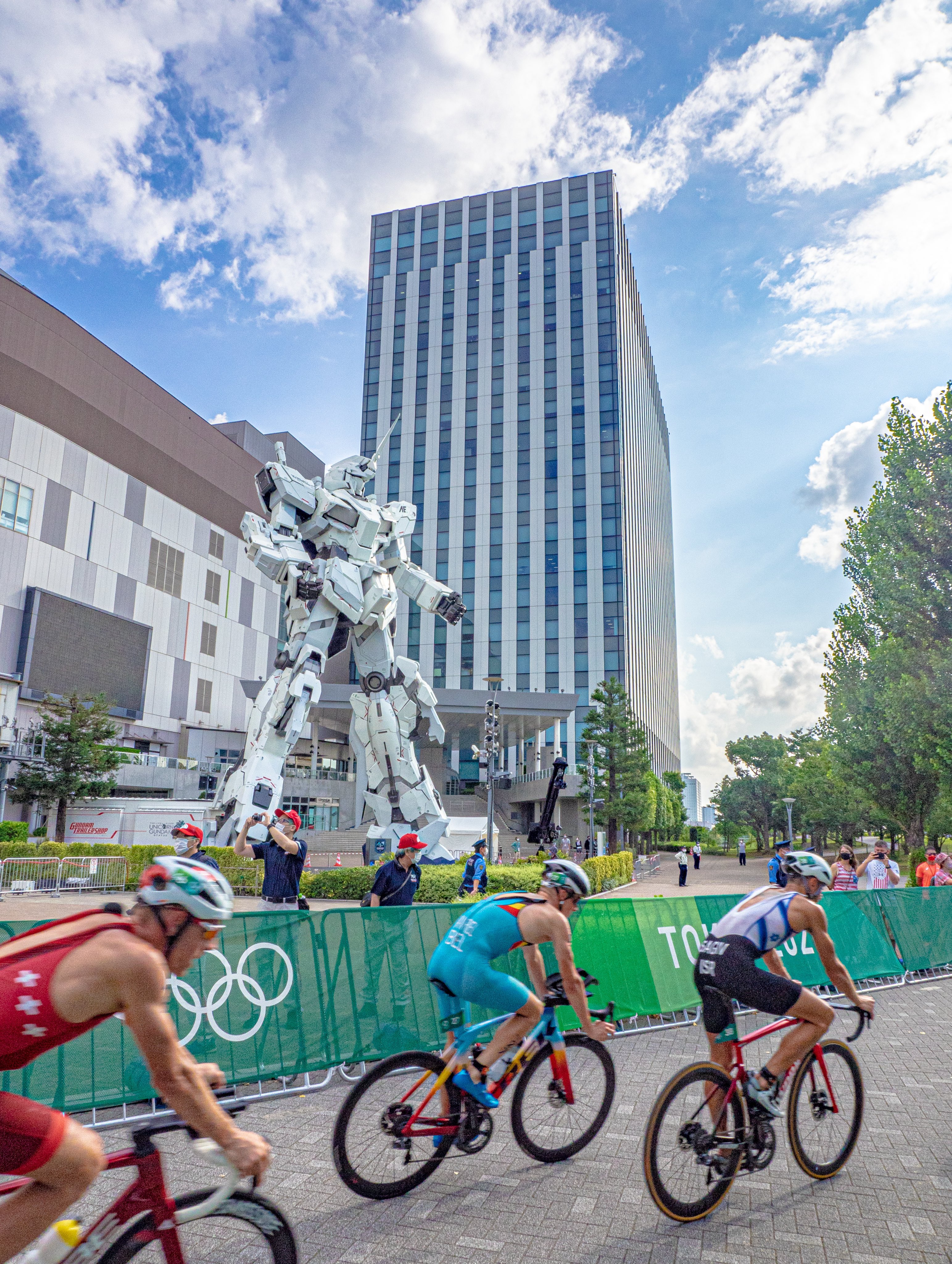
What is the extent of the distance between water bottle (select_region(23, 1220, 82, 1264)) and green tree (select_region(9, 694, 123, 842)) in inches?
1372

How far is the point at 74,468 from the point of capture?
4300cm

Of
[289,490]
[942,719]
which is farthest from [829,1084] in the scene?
[942,719]

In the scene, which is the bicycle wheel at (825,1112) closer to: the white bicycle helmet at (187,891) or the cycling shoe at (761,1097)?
the cycling shoe at (761,1097)

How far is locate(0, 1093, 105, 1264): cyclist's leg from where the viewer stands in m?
2.29

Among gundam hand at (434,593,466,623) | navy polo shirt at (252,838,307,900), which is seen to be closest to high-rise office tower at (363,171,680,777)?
gundam hand at (434,593,466,623)

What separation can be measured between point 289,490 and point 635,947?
507 inches

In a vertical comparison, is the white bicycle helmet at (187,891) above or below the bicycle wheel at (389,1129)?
above

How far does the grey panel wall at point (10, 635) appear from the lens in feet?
126

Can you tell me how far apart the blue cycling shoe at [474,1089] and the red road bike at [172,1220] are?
1.62 meters

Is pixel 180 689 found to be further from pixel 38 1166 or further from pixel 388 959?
pixel 38 1166

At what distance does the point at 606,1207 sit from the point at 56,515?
44.3m

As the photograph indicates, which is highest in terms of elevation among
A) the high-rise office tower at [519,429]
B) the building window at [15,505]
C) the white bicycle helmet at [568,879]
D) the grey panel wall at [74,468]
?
the high-rise office tower at [519,429]

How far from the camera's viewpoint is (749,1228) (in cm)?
415

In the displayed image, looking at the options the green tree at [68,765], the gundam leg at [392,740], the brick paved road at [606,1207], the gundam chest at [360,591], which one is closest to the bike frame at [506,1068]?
the brick paved road at [606,1207]
